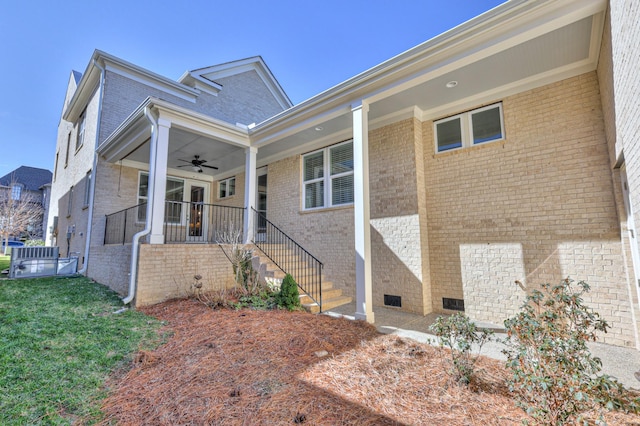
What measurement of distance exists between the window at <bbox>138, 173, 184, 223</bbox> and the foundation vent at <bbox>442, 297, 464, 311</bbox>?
26.6 ft

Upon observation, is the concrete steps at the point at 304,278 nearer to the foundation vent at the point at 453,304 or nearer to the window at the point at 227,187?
the foundation vent at the point at 453,304

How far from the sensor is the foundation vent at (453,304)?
18.0ft

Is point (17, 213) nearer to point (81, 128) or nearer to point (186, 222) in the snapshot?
point (81, 128)

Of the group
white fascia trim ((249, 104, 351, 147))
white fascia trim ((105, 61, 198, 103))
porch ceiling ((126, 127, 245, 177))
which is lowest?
white fascia trim ((249, 104, 351, 147))

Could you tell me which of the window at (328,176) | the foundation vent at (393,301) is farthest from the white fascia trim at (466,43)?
the foundation vent at (393,301)

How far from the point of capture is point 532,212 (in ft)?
15.8

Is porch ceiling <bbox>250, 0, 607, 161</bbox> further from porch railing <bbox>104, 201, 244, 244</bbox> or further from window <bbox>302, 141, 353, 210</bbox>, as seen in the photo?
porch railing <bbox>104, 201, 244, 244</bbox>

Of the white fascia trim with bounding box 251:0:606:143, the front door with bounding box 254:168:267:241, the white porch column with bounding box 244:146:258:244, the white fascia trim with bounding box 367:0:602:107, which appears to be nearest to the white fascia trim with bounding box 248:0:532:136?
the white fascia trim with bounding box 251:0:606:143

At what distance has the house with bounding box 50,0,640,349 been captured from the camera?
3879 mm

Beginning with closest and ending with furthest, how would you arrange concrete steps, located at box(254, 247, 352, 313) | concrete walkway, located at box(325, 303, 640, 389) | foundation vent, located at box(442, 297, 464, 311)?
concrete walkway, located at box(325, 303, 640, 389) < foundation vent, located at box(442, 297, 464, 311) < concrete steps, located at box(254, 247, 352, 313)

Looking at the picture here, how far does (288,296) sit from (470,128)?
4.82m

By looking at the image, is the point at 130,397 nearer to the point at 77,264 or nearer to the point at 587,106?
the point at 587,106

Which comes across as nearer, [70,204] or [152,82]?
[152,82]

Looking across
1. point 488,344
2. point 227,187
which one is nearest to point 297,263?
point 488,344
